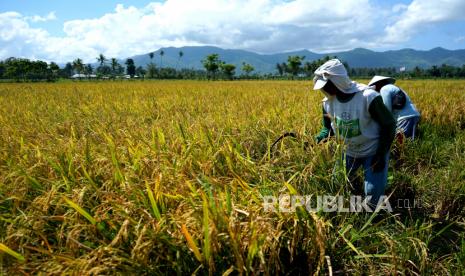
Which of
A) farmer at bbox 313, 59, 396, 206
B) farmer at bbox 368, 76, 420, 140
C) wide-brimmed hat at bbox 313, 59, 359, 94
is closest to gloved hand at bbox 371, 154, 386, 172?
farmer at bbox 313, 59, 396, 206

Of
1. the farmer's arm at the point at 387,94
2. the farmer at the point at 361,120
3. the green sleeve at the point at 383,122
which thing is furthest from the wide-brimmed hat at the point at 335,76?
the farmer's arm at the point at 387,94

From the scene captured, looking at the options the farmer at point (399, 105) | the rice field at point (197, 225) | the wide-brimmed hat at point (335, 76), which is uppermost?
the wide-brimmed hat at point (335, 76)

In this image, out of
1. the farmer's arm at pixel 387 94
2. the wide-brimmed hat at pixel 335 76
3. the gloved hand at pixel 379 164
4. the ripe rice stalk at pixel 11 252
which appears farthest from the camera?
the farmer's arm at pixel 387 94

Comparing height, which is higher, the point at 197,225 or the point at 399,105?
the point at 399,105

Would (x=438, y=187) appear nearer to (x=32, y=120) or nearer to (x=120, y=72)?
(x=32, y=120)

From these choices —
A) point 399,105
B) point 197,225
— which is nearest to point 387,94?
point 399,105

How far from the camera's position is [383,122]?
243 centimetres

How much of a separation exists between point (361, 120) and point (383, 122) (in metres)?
0.17

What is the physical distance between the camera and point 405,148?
13.5ft

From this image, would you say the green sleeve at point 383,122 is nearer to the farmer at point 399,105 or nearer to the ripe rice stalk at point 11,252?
the farmer at point 399,105

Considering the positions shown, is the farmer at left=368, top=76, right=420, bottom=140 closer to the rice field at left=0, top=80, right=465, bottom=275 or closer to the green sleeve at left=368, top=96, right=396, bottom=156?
the rice field at left=0, top=80, right=465, bottom=275

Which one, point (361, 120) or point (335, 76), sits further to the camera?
point (361, 120)

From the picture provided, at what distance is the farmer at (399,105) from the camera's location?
4.26m

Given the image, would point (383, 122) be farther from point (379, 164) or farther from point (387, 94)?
point (387, 94)
